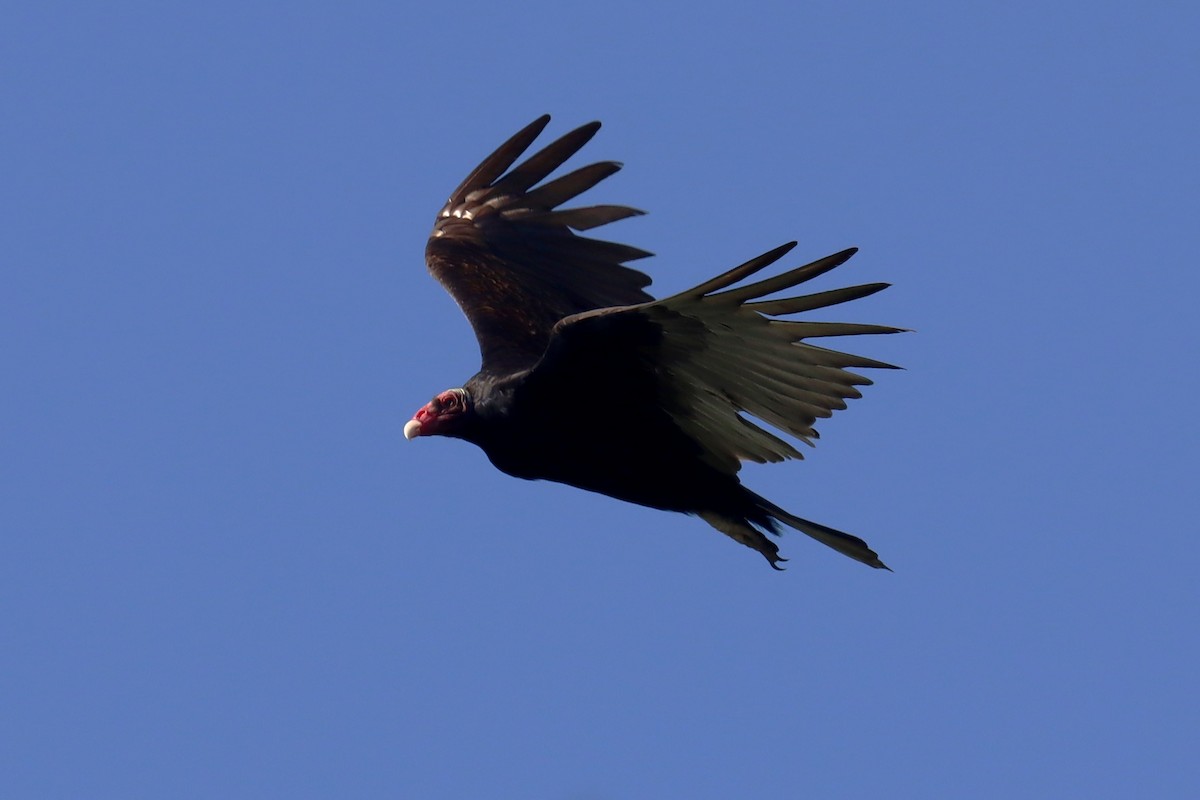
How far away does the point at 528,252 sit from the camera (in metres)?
8.03

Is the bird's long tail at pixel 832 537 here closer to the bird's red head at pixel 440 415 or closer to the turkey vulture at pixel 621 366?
the turkey vulture at pixel 621 366

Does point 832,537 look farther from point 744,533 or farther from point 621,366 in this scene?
point 621,366

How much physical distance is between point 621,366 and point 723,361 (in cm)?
40

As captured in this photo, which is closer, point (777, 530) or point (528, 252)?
point (777, 530)

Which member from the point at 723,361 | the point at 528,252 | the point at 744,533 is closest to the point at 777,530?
the point at 744,533

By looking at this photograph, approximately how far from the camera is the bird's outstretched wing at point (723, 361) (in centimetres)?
557

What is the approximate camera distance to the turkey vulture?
5.72 metres

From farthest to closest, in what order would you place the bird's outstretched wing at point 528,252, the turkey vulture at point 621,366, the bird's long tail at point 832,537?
the bird's outstretched wing at point 528,252
the bird's long tail at point 832,537
the turkey vulture at point 621,366

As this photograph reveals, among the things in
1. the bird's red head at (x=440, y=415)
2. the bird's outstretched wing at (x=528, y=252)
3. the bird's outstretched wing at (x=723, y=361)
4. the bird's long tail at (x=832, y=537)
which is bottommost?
the bird's long tail at (x=832, y=537)

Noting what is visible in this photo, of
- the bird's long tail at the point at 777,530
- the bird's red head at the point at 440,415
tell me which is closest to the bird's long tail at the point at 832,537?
the bird's long tail at the point at 777,530

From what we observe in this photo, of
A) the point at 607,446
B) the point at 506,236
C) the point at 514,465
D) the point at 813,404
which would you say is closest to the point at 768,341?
the point at 813,404

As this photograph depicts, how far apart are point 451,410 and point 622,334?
54.9 inches

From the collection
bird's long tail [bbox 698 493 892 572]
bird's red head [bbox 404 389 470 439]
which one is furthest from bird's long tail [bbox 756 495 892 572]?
bird's red head [bbox 404 389 470 439]

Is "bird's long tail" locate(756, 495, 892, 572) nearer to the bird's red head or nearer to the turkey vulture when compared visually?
the turkey vulture
